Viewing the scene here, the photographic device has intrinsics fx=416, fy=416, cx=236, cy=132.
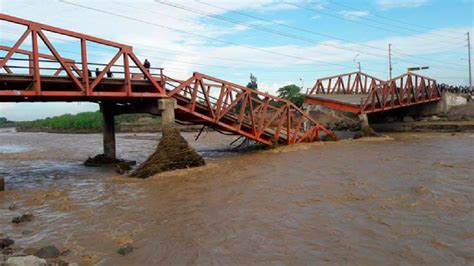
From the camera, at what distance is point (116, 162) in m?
21.0

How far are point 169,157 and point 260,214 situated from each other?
7.81 meters

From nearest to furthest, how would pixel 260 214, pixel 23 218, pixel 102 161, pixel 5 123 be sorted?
pixel 260 214 → pixel 23 218 → pixel 102 161 → pixel 5 123

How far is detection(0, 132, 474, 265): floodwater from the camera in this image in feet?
23.0

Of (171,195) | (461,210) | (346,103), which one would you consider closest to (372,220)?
(461,210)

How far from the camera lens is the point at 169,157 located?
1662 cm

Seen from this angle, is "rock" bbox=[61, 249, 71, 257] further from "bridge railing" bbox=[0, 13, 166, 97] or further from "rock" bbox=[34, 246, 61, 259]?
"bridge railing" bbox=[0, 13, 166, 97]

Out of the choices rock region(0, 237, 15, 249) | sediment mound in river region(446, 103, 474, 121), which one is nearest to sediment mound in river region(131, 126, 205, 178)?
rock region(0, 237, 15, 249)

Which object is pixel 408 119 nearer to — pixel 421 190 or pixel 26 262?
pixel 421 190

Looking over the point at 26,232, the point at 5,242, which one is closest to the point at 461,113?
the point at 26,232

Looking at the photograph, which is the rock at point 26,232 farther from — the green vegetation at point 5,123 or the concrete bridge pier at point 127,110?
the green vegetation at point 5,123

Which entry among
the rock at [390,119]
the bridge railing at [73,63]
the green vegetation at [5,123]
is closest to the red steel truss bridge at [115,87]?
the bridge railing at [73,63]

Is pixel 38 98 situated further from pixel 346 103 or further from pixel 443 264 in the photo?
pixel 346 103

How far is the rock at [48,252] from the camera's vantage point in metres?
6.88

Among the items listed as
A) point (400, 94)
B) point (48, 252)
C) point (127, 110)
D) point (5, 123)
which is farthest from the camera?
point (5, 123)
